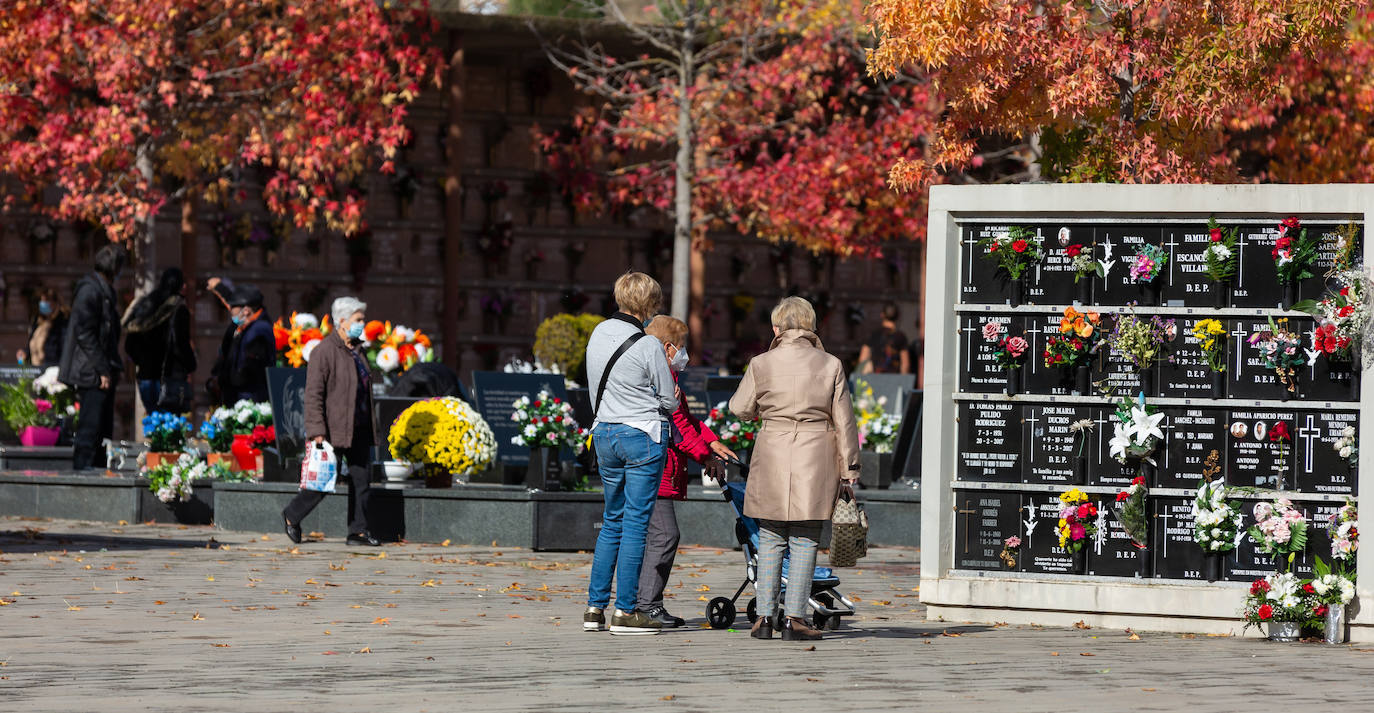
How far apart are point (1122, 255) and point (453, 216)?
21152 millimetres

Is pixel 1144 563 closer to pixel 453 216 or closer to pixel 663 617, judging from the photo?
pixel 663 617

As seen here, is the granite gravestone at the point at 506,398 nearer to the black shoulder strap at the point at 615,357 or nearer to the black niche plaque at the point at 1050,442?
the black niche plaque at the point at 1050,442

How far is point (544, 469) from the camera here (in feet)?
52.9

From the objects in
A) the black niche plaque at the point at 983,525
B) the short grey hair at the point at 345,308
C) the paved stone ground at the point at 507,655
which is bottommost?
the paved stone ground at the point at 507,655

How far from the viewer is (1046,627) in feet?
38.4

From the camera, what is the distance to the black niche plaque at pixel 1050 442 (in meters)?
11.8

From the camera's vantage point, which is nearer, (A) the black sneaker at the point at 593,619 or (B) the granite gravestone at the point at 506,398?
(A) the black sneaker at the point at 593,619

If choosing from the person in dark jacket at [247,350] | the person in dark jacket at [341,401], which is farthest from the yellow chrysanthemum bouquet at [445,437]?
the person in dark jacket at [247,350]

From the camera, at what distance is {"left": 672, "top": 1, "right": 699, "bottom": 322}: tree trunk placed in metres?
27.6

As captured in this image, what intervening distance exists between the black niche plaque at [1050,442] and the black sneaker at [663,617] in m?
2.08

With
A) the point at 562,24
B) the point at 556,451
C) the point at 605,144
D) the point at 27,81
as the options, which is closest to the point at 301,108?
the point at 27,81

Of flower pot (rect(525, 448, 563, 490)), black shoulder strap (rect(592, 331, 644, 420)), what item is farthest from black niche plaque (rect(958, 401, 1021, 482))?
flower pot (rect(525, 448, 563, 490))

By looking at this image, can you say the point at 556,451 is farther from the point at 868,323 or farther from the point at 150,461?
the point at 868,323

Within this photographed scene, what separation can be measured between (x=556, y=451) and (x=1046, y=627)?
526 cm
